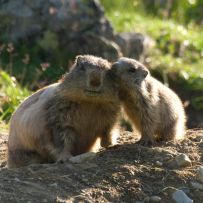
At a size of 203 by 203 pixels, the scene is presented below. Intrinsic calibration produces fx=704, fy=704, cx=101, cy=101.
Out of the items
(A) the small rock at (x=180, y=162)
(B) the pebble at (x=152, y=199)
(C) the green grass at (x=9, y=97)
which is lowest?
(B) the pebble at (x=152, y=199)

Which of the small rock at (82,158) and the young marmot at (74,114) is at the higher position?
the young marmot at (74,114)

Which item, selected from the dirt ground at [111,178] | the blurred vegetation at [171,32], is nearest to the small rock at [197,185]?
the dirt ground at [111,178]

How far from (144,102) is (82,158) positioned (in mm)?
645

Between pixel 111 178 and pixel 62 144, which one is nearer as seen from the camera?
pixel 111 178

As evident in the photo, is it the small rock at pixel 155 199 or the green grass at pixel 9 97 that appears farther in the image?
the green grass at pixel 9 97

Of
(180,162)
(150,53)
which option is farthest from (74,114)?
(150,53)

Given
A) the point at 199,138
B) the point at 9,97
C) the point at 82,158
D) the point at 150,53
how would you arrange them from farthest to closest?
the point at 150,53 → the point at 9,97 → the point at 199,138 → the point at 82,158

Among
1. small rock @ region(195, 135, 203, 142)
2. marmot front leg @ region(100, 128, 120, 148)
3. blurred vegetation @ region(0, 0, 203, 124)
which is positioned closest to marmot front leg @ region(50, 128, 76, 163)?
marmot front leg @ region(100, 128, 120, 148)

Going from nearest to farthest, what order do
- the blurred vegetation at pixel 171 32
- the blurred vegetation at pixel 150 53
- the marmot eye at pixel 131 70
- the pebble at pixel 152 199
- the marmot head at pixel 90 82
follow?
1. the pebble at pixel 152 199
2. the marmot head at pixel 90 82
3. the marmot eye at pixel 131 70
4. the blurred vegetation at pixel 150 53
5. the blurred vegetation at pixel 171 32

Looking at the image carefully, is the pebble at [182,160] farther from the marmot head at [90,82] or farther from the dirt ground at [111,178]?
the marmot head at [90,82]

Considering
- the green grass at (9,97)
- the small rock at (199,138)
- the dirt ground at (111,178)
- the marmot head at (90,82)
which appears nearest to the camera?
the dirt ground at (111,178)

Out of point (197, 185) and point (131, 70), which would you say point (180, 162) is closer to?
point (197, 185)

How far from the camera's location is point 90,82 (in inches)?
202

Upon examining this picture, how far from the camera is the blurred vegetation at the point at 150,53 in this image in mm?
8684
